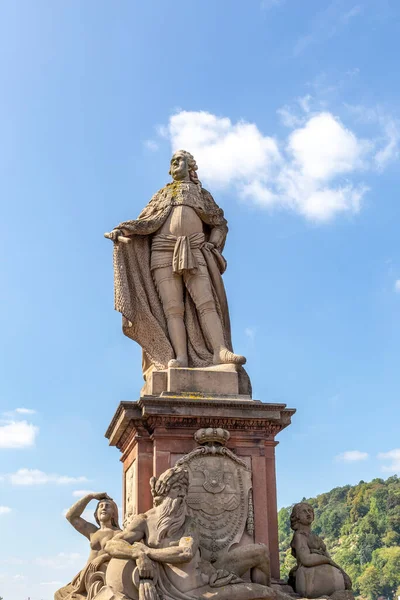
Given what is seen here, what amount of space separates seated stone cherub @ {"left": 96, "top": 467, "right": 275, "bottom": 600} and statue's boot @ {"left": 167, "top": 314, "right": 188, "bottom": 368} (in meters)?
2.23

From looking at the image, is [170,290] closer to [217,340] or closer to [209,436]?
[217,340]

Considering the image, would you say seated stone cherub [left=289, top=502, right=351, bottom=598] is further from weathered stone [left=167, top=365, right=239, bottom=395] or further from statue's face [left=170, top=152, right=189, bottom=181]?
statue's face [left=170, top=152, right=189, bottom=181]

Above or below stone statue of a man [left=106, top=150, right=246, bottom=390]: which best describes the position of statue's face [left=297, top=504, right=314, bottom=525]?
below

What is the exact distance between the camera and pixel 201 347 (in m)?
12.1

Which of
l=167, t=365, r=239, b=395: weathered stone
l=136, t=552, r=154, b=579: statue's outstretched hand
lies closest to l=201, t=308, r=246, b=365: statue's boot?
l=167, t=365, r=239, b=395: weathered stone

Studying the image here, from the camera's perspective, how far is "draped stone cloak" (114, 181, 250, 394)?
12.0 meters

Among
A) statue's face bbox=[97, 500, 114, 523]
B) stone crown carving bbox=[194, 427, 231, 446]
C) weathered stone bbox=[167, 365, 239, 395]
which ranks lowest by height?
statue's face bbox=[97, 500, 114, 523]

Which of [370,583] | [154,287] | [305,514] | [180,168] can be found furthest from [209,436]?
[370,583]

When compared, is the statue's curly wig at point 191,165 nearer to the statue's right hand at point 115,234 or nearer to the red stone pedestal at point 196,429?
the statue's right hand at point 115,234

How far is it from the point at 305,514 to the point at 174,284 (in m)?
3.85

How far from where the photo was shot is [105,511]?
409 inches

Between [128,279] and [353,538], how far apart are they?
10708cm

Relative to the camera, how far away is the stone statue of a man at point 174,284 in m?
12.0

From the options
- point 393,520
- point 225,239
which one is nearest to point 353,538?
point 393,520
